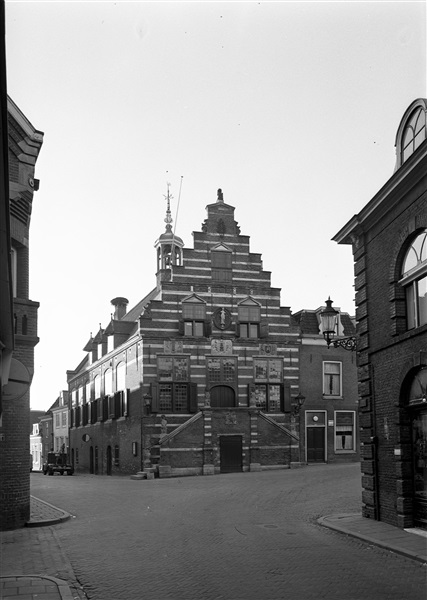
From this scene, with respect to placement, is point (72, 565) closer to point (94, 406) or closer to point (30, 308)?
point (30, 308)

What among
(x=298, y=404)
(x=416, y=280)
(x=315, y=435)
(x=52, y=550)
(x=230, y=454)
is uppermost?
(x=416, y=280)

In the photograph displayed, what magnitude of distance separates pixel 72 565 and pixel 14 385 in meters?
4.38

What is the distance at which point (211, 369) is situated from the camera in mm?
40531

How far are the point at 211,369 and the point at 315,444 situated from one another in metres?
7.87

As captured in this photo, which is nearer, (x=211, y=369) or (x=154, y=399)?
(x=154, y=399)

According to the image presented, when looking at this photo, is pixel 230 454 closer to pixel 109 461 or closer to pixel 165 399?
pixel 165 399

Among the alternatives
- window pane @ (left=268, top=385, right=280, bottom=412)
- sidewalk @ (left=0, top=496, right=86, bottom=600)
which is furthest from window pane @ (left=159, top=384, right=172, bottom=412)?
sidewalk @ (left=0, top=496, right=86, bottom=600)

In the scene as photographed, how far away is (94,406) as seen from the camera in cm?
5047

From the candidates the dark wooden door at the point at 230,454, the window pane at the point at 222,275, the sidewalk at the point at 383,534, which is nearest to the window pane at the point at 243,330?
the window pane at the point at 222,275

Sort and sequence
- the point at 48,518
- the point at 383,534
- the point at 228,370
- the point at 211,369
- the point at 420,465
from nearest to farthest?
the point at 383,534
the point at 420,465
the point at 48,518
the point at 211,369
the point at 228,370

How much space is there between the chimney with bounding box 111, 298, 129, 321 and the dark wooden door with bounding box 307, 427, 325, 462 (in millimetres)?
18289

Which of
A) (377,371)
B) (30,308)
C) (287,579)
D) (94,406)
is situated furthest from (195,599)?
(94,406)

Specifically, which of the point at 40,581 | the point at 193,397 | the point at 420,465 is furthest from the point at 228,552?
the point at 193,397

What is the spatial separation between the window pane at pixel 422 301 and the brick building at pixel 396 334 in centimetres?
2
